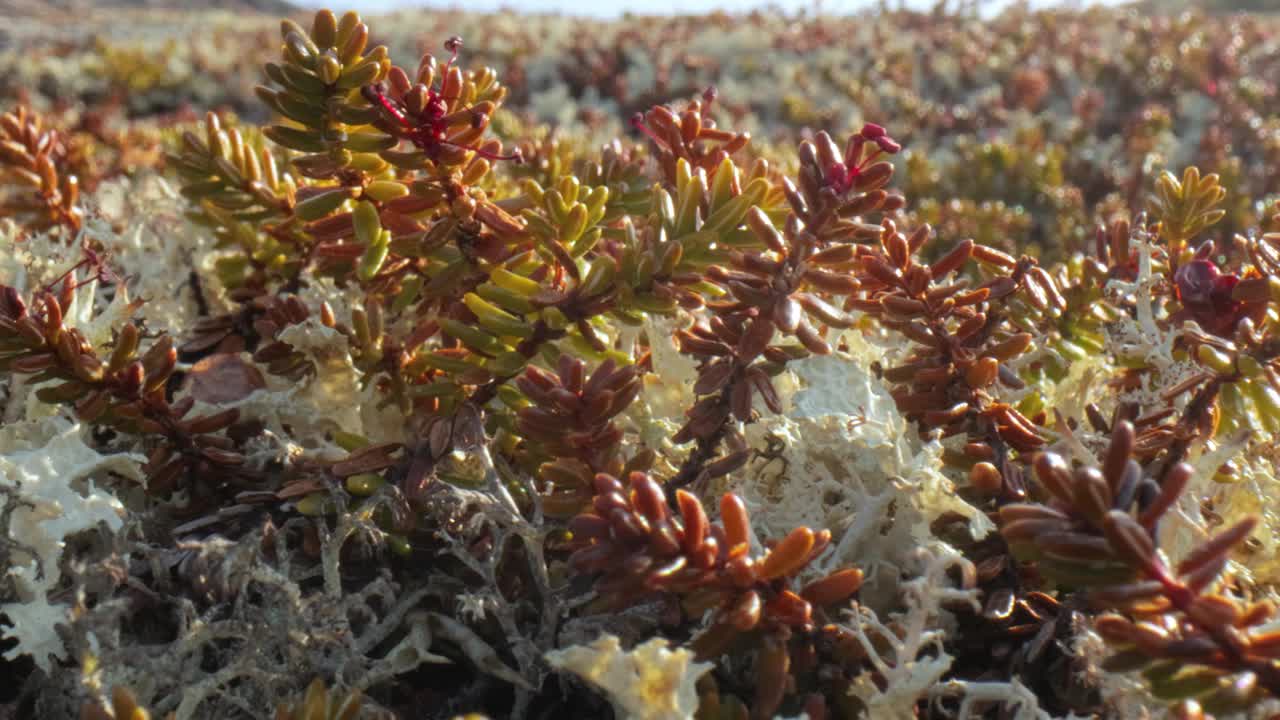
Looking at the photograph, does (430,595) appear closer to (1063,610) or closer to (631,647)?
(631,647)


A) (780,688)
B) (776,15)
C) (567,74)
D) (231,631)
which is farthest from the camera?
(776,15)

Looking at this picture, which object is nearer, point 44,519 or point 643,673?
point 643,673

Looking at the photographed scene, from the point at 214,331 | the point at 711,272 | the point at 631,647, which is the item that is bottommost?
the point at 631,647

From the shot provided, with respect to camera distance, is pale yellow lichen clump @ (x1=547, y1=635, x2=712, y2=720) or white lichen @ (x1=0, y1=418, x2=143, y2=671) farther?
white lichen @ (x1=0, y1=418, x2=143, y2=671)

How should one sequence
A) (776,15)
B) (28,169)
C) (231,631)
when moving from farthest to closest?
1. (776,15)
2. (28,169)
3. (231,631)

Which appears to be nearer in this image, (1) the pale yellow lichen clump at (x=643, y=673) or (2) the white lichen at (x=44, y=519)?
(1) the pale yellow lichen clump at (x=643, y=673)

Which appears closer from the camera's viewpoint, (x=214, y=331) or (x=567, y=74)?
(x=214, y=331)

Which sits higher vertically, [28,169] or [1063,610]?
[28,169]

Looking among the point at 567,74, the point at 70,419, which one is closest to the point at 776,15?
the point at 567,74

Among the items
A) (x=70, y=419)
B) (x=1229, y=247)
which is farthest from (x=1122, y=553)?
(x=1229, y=247)

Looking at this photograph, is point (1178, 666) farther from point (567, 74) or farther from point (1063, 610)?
point (567, 74)
